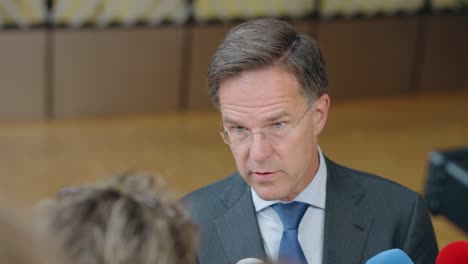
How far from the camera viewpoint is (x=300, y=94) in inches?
86.7

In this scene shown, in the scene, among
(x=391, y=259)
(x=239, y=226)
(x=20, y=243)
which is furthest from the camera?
(x=239, y=226)

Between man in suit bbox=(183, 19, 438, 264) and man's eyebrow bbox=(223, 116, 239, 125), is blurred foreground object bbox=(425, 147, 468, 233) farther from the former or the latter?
man's eyebrow bbox=(223, 116, 239, 125)

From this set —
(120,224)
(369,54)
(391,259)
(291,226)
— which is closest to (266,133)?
(291,226)

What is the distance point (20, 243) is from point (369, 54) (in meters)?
7.11

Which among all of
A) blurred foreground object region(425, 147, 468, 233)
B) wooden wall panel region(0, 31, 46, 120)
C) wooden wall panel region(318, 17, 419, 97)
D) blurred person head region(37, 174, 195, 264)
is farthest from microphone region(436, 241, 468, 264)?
wooden wall panel region(318, 17, 419, 97)

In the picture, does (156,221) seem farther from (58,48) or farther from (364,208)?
(58,48)

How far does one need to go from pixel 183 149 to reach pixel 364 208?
13.4 feet

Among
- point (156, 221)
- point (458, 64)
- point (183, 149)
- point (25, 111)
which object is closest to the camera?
point (156, 221)

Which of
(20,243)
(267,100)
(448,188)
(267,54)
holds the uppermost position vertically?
(20,243)

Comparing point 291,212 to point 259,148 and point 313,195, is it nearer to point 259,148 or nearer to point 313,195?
point 313,195

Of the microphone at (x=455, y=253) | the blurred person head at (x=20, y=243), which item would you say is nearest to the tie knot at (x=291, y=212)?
the microphone at (x=455, y=253)

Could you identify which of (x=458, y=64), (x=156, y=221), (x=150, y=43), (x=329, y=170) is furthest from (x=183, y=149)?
(x=156, y=221)

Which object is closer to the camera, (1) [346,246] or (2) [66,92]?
(1) [346,246]

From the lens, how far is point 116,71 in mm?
6930
